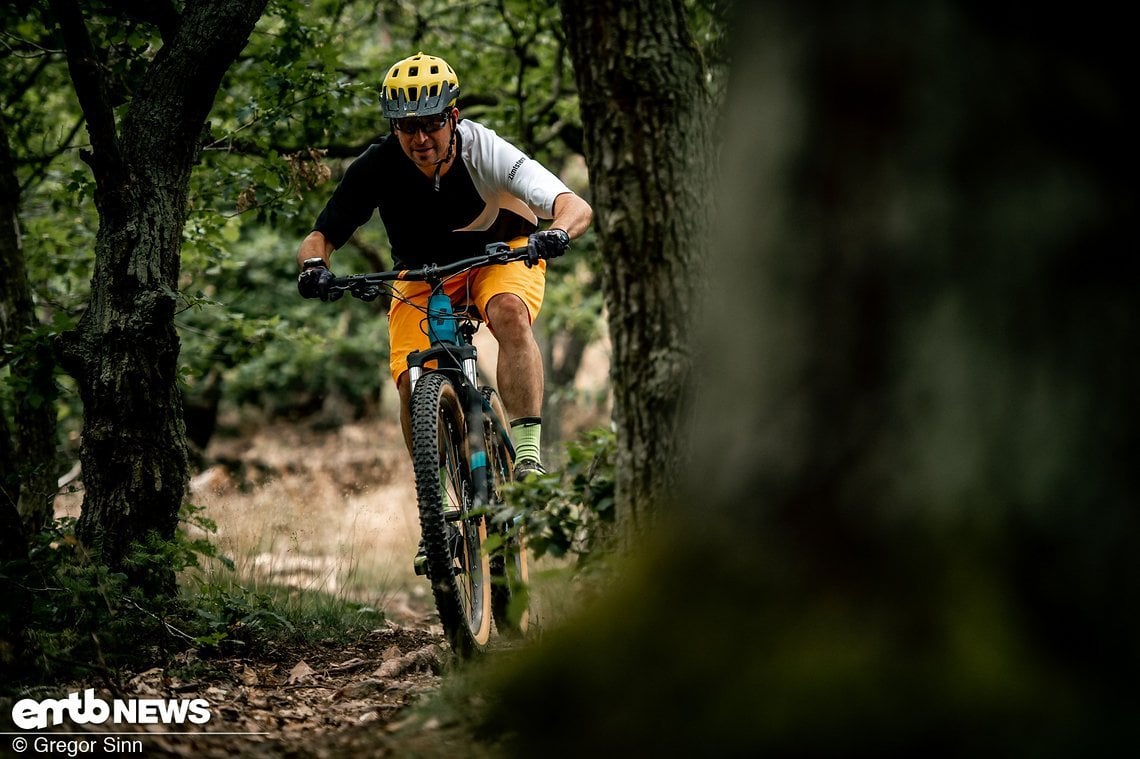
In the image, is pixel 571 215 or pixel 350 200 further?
pixel 350 200

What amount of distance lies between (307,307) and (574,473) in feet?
46.1

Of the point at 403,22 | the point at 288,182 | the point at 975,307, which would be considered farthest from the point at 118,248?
the point at 403,22

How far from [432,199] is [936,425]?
355 cm

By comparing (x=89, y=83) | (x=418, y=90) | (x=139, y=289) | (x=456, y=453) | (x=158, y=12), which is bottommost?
(x=456, y=453)

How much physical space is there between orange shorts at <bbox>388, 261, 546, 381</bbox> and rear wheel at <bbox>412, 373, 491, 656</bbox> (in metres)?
0.52

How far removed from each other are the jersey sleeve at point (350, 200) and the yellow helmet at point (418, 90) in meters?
0.39

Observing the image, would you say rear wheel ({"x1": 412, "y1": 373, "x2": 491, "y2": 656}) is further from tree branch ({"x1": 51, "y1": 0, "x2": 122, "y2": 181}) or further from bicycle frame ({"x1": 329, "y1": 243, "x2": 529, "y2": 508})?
tree branch ({"x1": 51, "y1": 0, "x2": 122, "y2": 181})

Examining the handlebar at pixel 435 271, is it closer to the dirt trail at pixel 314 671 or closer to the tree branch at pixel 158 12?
the dirt trail at pixel 314 671

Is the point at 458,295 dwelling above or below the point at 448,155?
below

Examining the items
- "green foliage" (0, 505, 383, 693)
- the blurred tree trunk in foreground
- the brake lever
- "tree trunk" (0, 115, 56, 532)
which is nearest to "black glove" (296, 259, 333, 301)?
the brake lever

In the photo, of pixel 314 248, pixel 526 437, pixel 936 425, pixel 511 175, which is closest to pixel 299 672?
pixel 526 437

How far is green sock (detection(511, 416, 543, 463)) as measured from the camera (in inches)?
193

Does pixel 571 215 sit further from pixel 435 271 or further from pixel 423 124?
pixel 423 124

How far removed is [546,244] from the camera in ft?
14.1
